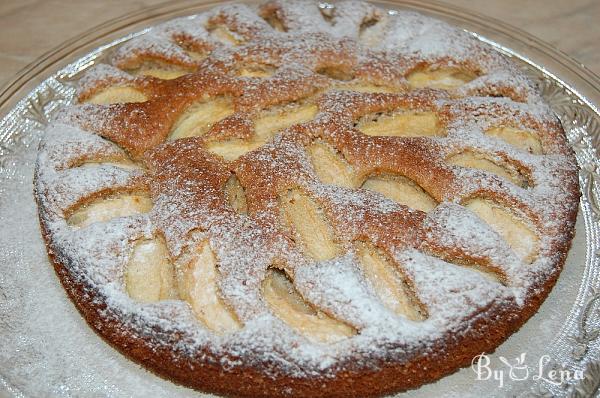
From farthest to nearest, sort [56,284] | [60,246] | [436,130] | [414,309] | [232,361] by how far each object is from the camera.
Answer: [436,130], [56,284], [60,246], [414,309], [232,361]

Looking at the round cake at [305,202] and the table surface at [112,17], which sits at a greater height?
the table surface at [112,17]

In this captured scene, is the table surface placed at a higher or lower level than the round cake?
higher

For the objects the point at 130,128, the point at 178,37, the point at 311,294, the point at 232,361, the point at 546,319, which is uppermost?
the point at 178,37

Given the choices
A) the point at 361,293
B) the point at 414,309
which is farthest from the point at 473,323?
the point at 361,293

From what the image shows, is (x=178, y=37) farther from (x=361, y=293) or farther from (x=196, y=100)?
(x=361, y=293)

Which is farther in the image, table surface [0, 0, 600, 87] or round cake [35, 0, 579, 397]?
table surface [0, 0, 600, 87]
